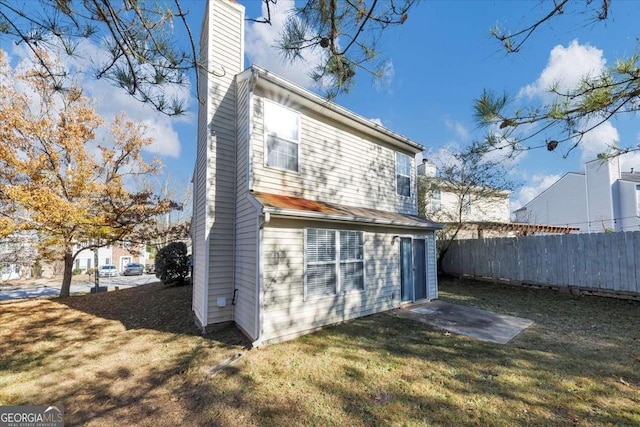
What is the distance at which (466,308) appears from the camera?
775cm

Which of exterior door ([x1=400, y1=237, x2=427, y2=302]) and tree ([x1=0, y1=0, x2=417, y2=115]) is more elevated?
tree ([x1=0, y1=0, x2=417, y2=115])

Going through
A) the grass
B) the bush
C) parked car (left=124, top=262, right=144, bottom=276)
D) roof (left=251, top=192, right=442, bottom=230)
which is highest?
roof (left=251, top=192, right=442, bottom=230)

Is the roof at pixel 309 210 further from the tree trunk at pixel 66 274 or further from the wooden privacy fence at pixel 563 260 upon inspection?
the tree trunk at pixel 66 274

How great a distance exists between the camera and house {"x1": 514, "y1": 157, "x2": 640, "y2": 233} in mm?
17906

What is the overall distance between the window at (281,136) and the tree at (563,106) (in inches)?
172

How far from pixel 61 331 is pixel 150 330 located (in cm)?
216

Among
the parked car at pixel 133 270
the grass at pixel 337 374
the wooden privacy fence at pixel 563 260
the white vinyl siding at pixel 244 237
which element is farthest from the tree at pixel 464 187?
the parked car at pixel 133 270

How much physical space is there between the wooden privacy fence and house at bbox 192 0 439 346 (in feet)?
17.0

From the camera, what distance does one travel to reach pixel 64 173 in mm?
9445

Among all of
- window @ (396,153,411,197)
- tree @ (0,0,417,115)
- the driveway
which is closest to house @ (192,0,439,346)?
window @ (396,153,411,197)

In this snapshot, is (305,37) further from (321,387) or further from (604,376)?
(604,376)

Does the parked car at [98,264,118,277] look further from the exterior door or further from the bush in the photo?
the exterior door

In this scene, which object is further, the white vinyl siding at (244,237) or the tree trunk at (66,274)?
the tree trunk at (66,274)

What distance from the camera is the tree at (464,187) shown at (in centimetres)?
1219
